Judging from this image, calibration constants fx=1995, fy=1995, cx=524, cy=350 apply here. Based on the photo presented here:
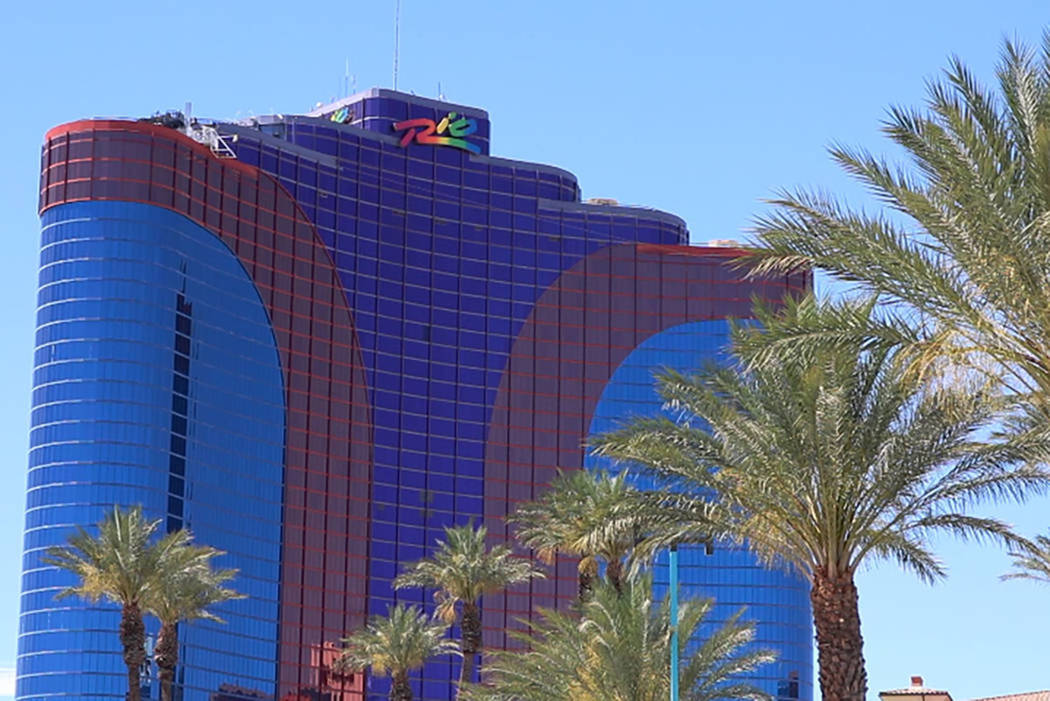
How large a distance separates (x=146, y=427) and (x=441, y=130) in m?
39.1

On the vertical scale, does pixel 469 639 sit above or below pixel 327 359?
below

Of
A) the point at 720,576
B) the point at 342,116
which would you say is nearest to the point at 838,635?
the point at 720,576

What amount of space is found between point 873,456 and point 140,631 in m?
41.6

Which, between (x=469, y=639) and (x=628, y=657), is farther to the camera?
(x=469, y=639)

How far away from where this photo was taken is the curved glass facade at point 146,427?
5177 inches

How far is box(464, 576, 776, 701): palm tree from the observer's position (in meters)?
56.6

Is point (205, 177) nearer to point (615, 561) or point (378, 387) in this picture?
point (378, 387)

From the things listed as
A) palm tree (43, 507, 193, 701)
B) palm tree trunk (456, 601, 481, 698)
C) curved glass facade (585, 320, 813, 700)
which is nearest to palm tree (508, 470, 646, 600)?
palm tree trunk (456, 601, 481, 698)

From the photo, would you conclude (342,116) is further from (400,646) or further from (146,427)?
(400,646)

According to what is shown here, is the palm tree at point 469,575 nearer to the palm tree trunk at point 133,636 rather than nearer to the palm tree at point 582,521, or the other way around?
the palm tree at point 582,521

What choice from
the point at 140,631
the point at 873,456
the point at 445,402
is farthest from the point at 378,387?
the point at 873,456

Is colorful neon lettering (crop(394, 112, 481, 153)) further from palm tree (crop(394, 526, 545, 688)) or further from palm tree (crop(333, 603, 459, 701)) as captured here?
palm tree (crop(394, 526, 545, 688))

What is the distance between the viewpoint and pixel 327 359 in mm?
153375

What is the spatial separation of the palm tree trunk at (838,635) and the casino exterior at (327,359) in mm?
85676
